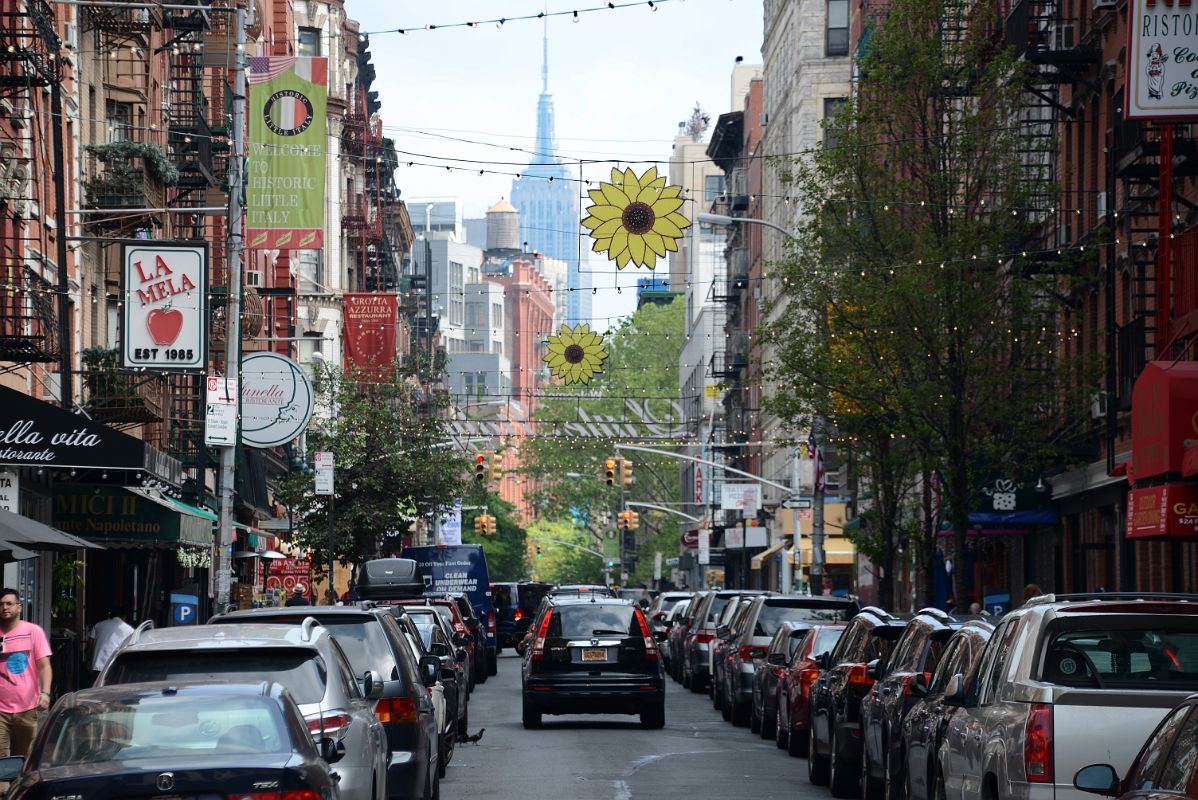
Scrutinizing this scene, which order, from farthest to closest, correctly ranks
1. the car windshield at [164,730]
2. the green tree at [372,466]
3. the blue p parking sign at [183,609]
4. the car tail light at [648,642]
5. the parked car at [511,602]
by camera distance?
the green tree at [372,466] → the parked car at [511,602] → the blue p parking sign at [183,609] → the car tail light at [648,642] → the car windshield at [164,730]

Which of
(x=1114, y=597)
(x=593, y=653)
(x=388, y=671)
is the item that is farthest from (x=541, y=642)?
(x=1114, y=597)

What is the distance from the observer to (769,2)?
91.2 m

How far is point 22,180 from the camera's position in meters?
29.4

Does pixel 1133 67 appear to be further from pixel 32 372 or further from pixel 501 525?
pixel 501 525

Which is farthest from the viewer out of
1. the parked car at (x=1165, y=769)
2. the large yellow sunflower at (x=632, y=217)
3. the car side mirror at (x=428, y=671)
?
the large yellow sunflower at (x=632, y=217)

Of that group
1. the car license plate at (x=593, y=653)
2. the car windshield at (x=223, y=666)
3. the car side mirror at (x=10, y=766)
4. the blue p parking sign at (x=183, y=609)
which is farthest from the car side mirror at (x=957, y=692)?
the blue p parking sign at (x=183, y=609)

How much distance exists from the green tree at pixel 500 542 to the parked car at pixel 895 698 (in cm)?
11558

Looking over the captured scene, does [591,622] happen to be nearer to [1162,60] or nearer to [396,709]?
[1162,60]

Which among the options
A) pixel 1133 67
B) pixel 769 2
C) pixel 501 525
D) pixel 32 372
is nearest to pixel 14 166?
pixel 32 372

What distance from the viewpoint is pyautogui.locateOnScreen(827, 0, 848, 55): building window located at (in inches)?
3103

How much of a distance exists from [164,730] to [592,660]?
16.7m

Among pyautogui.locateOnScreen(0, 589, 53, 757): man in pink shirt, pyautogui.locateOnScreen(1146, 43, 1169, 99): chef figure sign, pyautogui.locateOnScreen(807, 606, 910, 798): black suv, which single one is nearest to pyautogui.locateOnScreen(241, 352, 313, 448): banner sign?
pyautogui.locateOnScreen(1146, 43, 1169, 99): chef figure sign

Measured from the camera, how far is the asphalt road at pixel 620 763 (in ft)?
61.6

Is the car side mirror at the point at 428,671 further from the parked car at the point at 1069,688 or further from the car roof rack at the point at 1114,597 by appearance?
the car roof rack at the point at 1114,597
